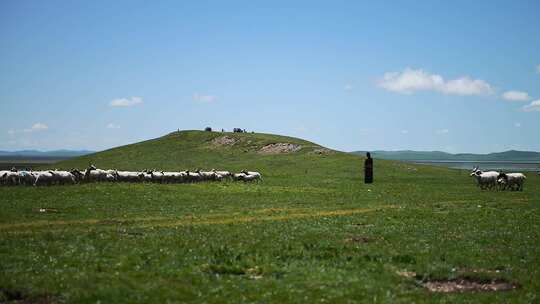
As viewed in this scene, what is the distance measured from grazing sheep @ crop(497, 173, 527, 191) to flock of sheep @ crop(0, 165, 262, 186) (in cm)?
2901

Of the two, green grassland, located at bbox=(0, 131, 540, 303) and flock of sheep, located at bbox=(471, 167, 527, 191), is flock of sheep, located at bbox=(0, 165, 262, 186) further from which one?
flock of sheep, located at bbox=(471, 167, 527, 191)

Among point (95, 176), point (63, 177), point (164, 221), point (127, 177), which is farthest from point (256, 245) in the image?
point (127, 177)

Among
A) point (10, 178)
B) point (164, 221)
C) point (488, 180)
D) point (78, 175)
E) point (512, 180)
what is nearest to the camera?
point (164, 221)

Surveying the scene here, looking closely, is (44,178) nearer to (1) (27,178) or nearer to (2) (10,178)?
(1) (27,178)

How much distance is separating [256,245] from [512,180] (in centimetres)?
4660

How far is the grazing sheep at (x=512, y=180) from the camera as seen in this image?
200 ft

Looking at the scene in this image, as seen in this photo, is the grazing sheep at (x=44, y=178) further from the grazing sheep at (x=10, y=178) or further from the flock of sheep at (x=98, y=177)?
the grazing sheep at (x=10, y=178)

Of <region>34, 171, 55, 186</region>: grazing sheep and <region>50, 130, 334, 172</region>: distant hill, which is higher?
<region>50, 130, 334, 172</region>: distant hill

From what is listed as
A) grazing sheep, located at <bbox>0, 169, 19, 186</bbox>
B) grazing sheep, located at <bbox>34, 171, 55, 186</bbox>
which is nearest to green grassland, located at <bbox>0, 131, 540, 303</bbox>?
grazing sheep, located at <bbox>34, 171, 55, 186</bbox>

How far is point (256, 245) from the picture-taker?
24094mm

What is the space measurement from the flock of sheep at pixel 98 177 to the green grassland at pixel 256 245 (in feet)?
15.9

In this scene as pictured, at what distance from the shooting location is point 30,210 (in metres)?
34.8

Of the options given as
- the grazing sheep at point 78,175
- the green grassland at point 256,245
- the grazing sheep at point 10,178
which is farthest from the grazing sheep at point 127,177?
the grazing sheep at point 10,178

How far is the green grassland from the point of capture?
17016 millimetres
